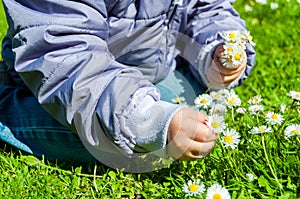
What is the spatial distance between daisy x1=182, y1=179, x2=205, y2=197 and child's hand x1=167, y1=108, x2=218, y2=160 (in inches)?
3.8

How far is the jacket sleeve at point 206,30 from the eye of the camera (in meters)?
2.02

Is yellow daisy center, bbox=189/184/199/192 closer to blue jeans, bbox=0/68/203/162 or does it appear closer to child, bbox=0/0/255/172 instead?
child, bbox=0/0/255/172

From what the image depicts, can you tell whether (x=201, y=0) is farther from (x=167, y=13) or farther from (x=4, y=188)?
(x=4, y=188)

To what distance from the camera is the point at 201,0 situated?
2092 mm

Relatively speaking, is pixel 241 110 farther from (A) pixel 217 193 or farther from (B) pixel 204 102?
(A) pixel 217 193

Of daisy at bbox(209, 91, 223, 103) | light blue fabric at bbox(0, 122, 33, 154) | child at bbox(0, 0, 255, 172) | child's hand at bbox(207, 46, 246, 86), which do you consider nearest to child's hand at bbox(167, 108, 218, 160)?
child at bbox(0, 0, 255, 172)

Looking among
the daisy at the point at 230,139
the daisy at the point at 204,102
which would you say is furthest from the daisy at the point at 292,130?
the daisy at the point at 204,102

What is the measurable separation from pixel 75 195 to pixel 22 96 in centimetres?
43

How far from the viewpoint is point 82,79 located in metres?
1.60

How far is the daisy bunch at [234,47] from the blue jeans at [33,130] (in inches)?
17.7

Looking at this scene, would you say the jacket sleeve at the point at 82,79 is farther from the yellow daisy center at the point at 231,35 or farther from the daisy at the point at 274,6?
the daisy at the point at 274,6

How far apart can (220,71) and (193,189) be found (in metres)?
0.52

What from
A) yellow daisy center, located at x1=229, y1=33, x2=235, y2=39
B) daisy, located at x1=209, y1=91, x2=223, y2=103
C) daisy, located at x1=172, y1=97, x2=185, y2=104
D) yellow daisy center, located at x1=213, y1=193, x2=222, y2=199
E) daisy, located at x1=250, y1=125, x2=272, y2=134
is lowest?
daisy, located at x1=172, y1=97, x2=185, y2=104

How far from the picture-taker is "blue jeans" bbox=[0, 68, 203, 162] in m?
1.82
